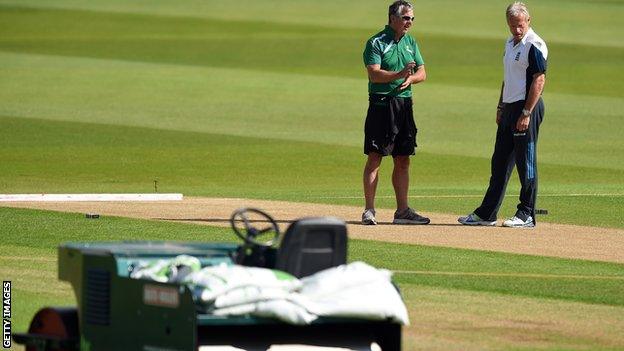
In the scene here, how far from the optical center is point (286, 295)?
9.33m

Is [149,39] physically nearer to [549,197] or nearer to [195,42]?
[195,42]

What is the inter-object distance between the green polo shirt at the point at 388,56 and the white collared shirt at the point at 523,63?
1.00 m

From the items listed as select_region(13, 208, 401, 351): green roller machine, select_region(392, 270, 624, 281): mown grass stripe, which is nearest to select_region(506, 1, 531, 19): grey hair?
select_region(392, 270, 624, 281): mown grass stripe

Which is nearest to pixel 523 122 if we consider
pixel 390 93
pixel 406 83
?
pixel 406 83

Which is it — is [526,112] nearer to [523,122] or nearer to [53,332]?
[523,122]

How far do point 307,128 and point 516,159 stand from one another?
1708cm

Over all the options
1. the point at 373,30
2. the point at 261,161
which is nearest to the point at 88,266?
the point at 261,161

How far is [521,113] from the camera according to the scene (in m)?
17.4

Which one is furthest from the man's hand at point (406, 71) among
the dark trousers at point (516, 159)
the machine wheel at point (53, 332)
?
the machine wheel at point (53, 332)

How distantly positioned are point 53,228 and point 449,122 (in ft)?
64.0

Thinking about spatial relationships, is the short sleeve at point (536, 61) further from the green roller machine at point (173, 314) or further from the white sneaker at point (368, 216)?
the green roller machine at point (173, 314)

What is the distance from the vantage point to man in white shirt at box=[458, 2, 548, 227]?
677 inches

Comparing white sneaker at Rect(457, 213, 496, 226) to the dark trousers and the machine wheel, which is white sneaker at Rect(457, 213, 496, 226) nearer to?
the dark trousers

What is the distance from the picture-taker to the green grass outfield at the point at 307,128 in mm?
13602
